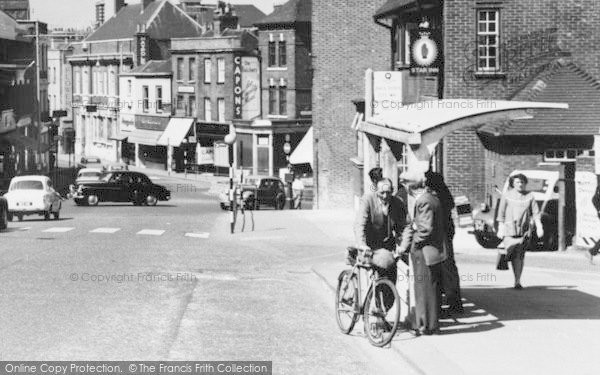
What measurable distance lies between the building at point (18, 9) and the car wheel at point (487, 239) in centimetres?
8463

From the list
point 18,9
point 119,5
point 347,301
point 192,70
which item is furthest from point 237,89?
point 347,301

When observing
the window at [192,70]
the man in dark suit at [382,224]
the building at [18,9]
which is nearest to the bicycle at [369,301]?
the man in dark suit at [382,224]

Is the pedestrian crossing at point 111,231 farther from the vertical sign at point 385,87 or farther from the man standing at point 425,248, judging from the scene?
the man standing at point 425,248

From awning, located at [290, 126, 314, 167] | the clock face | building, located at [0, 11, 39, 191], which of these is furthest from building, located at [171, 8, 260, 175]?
the clock face

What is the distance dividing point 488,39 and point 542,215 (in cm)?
925

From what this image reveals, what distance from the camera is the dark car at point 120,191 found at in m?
52.1

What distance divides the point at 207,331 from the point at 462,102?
4.38 metres

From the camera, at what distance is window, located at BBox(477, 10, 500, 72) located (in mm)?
32281

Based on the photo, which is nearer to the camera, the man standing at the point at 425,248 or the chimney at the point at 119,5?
the man standing at the point at 425,248

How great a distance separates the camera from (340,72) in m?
48.2

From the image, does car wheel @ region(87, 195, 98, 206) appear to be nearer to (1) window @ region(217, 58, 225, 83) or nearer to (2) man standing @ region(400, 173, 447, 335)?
(1) window @ region(217, 58, 225, 83)

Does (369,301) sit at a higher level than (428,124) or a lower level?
lower

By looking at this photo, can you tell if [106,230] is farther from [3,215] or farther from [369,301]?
[369,301]

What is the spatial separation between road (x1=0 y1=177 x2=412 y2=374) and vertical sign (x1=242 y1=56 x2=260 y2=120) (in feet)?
154
